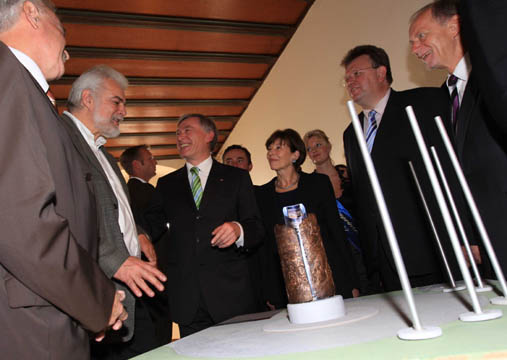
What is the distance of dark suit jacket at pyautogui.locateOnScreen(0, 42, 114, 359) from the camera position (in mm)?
1024

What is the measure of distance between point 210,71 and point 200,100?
2.90 ft

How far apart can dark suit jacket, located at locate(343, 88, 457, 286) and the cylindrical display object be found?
1207mm

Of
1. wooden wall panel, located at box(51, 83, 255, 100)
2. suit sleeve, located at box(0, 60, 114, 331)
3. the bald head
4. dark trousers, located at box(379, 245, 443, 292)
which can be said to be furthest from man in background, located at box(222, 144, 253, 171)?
suit sleeve, located at box(0, 60, 114, 331)

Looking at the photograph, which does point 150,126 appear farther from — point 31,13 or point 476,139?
point 476,139

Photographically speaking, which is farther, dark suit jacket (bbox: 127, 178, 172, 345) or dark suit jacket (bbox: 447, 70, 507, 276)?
dark suit jacket (bbox: 127, 178, 172, 345)

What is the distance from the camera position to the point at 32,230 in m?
1.03

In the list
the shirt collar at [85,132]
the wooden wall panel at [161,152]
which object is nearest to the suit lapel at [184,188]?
the shirt collar at [85,132]

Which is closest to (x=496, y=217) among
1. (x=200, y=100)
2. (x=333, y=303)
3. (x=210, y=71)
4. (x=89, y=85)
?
(x=333, y=303)

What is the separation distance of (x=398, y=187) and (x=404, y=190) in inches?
1.4

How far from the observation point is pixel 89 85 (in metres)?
2.41

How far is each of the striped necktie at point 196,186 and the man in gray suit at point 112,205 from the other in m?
0.44

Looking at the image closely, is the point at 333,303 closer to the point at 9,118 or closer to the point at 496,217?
the point at 496,217

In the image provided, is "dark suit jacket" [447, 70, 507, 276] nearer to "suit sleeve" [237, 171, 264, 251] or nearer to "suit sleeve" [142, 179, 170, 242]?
"suit sleeve" [237, 171, 264, 251]

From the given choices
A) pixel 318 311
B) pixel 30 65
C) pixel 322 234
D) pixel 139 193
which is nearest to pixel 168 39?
pixel 139 193
